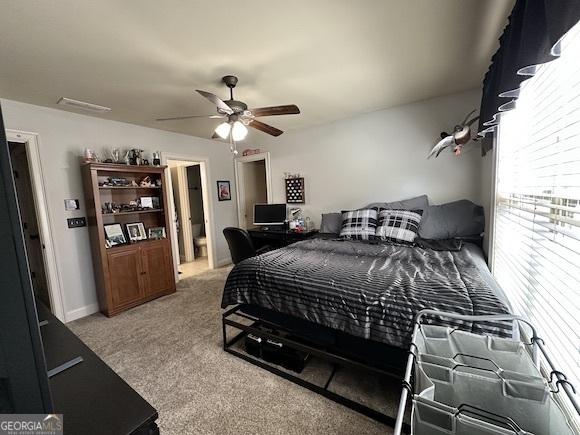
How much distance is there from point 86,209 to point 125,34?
221 centimetres

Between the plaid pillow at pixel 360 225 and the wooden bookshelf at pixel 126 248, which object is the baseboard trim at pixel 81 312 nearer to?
the wooden bookshelf at pixel 126 248

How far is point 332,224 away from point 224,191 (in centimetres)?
227

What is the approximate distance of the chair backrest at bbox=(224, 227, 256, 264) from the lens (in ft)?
10.2

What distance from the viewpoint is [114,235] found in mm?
3012

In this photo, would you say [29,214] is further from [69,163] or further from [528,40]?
[528,40]

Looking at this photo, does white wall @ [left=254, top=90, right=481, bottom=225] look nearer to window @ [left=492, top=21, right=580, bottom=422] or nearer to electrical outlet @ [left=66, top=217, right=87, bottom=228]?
window @ [left=492, top=21, right=580, bottom=422]

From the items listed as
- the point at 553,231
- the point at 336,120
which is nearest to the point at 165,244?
the point at 336,120

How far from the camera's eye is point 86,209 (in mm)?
2941

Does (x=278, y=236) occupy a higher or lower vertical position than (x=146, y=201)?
lower

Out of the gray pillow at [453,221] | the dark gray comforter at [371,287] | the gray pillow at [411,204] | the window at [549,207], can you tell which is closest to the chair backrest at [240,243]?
the dark gray comforter at [371,287]

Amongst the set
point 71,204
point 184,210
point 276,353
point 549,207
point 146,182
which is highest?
point 146,182

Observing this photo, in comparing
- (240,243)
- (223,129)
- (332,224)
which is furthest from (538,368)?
(240,243)

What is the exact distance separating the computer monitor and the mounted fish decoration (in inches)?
91.1

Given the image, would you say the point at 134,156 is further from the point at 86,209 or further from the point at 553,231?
the point at 553,231
